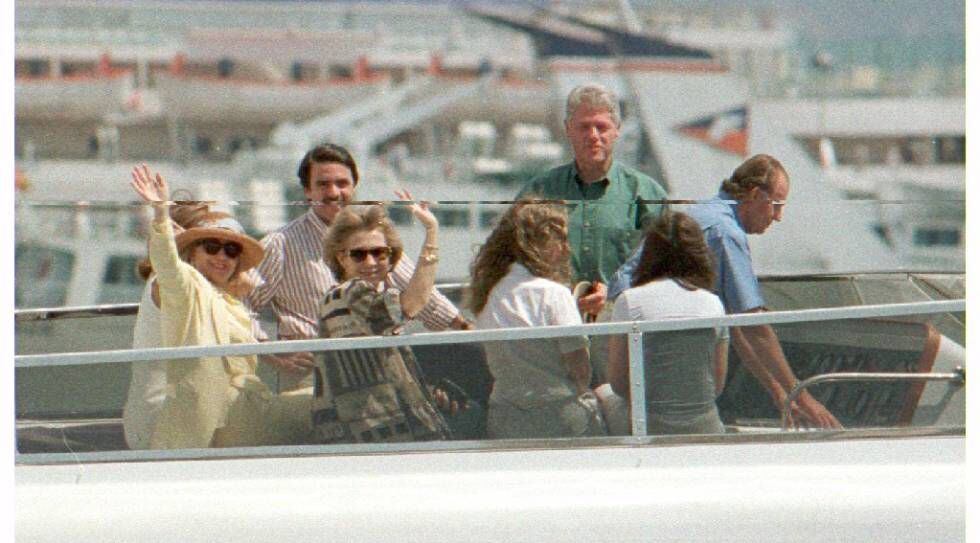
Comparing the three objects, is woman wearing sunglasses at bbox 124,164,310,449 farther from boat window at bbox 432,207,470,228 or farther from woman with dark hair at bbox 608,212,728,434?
woman with dark hair at bbox 608,212,728,434

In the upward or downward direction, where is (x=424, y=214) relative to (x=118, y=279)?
upward

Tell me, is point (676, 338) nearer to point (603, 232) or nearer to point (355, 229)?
point (603, 232)

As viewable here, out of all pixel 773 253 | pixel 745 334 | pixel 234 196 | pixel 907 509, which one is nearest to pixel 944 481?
pixel 907 509

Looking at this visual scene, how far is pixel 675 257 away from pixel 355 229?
0.52m

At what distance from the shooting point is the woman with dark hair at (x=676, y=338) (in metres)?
2.16

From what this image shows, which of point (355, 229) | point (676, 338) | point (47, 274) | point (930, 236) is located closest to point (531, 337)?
point (676, 338)

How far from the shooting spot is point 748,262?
233 centimetres

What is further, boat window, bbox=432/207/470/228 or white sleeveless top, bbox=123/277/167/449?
boat window, bbox=432/207/470/228

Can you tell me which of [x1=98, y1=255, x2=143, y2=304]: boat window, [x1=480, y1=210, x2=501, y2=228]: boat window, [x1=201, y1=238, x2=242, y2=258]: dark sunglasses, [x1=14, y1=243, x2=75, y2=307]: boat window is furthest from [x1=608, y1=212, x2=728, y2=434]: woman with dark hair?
[x1=98, y1=255, x2=143, y2=304]: boat window

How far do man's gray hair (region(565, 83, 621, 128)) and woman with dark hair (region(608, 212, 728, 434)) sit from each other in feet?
1.21

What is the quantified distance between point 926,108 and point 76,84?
1056 cm

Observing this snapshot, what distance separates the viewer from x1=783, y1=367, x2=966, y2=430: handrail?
86.0 inches

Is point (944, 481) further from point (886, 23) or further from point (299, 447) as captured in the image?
point (886, 23)

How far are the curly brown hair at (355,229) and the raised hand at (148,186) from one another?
0.27m
